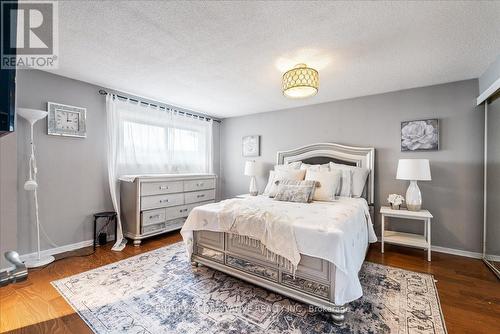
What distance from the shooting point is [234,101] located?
3.98 m

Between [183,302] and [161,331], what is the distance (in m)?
0.33

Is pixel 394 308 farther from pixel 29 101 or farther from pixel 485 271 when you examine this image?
pixel 29 101

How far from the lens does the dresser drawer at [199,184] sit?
3.98m

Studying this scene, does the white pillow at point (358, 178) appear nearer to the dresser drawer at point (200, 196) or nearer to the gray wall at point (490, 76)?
Result: the gray wall at point (490, 76)

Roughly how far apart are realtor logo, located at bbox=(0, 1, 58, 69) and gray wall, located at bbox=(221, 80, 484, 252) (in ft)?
11.6

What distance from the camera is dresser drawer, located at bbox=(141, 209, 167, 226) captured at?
3281mm

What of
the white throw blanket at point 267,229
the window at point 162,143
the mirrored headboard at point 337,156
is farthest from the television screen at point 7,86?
the mirrored headboard at point 337,156

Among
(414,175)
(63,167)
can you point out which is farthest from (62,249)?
(414,175)

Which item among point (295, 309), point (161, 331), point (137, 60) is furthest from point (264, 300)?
point (137, 60)

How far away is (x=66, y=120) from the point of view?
295cm

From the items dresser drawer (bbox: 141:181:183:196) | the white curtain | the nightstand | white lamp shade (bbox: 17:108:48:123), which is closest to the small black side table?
the white curtain

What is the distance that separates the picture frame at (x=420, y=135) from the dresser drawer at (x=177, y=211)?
3.69m

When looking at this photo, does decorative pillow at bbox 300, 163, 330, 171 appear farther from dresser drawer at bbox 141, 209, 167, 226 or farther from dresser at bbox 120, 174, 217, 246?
dresser drawer at bbox 141, 209, 167, 226

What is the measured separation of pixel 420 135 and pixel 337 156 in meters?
1.16
